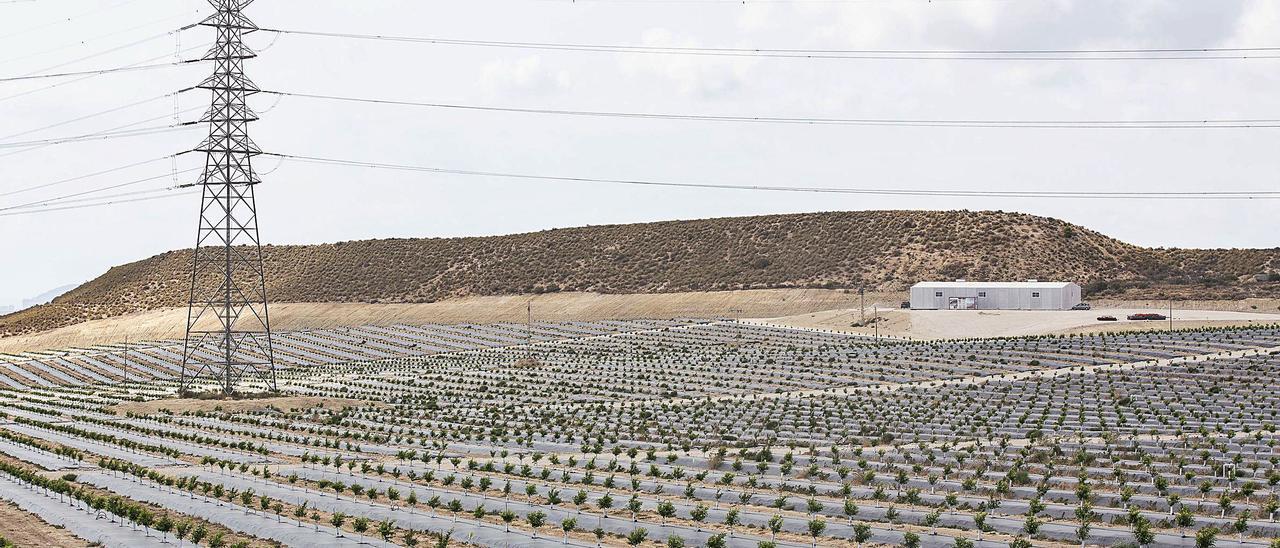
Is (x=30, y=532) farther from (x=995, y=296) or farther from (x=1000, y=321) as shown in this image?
(x=995, y=296)

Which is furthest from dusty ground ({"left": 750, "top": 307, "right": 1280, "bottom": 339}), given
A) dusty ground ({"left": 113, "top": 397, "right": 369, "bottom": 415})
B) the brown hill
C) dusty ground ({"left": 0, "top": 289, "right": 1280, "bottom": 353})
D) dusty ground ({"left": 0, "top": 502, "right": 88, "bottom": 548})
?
dusty ground ({"left": 0, "top": 502, "right": 88, "bottom": 548})

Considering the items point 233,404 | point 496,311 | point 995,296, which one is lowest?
point 233,404

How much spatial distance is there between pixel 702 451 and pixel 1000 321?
65013 mm

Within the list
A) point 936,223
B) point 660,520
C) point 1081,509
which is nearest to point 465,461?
point 660,520

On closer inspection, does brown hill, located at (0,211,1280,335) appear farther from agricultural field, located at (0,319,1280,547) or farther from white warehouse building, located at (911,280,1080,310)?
agricultural field, located at (0,319,1280,547)

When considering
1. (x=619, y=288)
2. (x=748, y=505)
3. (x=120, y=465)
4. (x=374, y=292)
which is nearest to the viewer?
(x=748, y=505)

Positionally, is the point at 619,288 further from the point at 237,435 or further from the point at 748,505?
the point at 748,505

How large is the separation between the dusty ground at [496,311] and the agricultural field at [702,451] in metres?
38.8

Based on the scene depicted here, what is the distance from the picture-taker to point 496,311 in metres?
143

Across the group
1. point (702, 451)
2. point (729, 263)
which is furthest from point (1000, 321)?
point (702, 451)

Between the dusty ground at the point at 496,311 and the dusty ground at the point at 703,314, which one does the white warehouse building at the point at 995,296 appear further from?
the dusty ground at the point at 496,311

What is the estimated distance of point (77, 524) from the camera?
1249 inches

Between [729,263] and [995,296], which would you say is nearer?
[995,296]

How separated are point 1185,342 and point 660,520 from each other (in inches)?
2148
